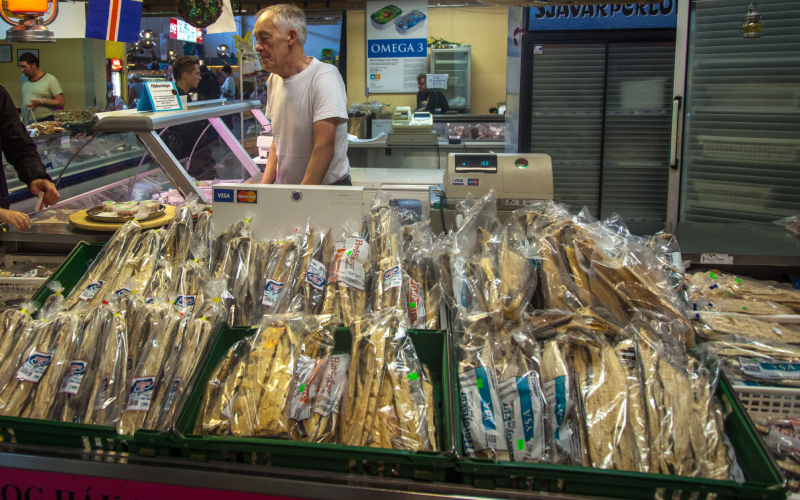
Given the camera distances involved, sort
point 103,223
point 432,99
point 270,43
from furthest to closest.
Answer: point 432,99, point 270,43, point 103,223

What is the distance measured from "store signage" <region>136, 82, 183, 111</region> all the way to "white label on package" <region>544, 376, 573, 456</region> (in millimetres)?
2401

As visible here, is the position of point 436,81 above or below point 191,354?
above

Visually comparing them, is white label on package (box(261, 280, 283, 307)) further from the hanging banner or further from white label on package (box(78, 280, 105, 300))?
the hanging banner

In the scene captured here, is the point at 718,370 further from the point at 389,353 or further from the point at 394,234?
the point at 394,234

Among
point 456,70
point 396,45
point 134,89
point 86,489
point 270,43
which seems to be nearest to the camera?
point 86,489

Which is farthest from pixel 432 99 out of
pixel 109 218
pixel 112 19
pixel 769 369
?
pixel 769 369

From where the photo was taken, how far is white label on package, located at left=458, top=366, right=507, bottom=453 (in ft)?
3.95

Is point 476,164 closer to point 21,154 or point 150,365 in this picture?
point 150,365

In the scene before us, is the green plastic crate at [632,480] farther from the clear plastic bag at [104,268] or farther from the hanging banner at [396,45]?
the hanging banner at [396,45]

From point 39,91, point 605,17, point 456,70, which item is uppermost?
point 456,70

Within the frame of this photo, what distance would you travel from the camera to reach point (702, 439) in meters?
1.18

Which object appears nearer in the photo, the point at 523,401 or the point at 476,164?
the point at 523,401

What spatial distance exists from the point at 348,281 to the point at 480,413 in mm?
618

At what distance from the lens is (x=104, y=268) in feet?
6.03
